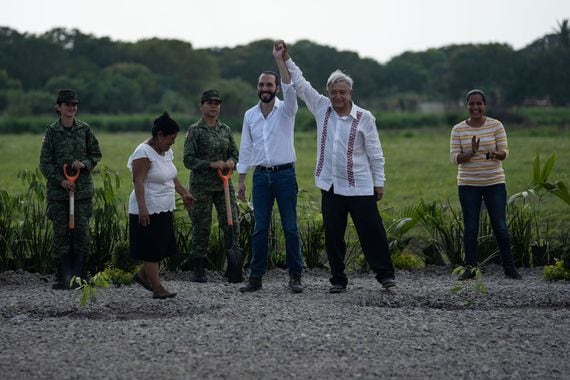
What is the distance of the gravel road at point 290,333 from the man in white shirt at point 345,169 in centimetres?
37

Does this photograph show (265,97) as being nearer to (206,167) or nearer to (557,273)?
(206,167)

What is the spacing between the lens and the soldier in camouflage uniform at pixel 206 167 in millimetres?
8648

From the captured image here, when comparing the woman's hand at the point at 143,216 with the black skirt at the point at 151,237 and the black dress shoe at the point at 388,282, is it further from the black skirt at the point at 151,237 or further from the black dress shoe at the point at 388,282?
the black dress shoe at the point at 388,282

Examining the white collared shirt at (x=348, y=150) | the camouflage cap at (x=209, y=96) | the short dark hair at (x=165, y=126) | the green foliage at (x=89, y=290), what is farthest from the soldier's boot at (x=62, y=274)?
the white collared shirt at (x=348, y=150)

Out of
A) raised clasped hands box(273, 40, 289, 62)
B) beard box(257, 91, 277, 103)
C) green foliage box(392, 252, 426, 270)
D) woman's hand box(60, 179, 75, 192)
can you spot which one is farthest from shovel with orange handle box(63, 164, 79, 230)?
green foliage box(392, 252, 426, 270)

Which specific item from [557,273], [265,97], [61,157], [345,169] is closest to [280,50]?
[265,97]

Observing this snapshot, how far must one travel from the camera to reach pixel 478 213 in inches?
349

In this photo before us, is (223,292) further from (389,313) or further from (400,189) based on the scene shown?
(400,189)

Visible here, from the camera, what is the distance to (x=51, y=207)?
335 inches

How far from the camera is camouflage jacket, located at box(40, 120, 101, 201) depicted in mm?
8477

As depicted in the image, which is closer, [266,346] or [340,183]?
[266,346]

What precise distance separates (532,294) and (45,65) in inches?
2974

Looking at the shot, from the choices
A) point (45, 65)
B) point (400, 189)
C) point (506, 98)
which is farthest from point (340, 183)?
point (45, 65)

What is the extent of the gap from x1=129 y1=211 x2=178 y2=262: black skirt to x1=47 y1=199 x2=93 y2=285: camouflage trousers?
105cm
